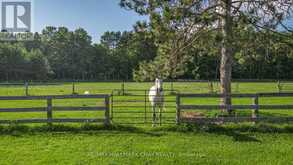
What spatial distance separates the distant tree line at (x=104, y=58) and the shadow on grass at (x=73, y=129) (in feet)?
10.4

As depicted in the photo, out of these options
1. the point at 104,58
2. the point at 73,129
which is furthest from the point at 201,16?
the point at 104,58

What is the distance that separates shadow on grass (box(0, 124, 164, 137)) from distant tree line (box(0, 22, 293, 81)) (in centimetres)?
316

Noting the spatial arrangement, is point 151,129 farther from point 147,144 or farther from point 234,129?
point 234,129

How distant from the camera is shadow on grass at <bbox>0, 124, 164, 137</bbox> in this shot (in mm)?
9602

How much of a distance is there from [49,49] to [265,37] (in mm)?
85999

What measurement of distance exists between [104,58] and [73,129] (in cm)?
7494

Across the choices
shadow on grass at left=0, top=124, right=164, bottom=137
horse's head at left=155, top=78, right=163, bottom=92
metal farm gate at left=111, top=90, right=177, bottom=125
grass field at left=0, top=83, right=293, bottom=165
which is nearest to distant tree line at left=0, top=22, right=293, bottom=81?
horse's head at left=155, top=78, right=163, bottom=92

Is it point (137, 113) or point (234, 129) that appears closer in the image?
point (234, 129)

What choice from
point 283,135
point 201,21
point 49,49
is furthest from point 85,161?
point 49,49

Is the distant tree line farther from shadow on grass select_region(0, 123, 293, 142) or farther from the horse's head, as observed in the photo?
shadow on grass select_region(0, 123, 293, 142)

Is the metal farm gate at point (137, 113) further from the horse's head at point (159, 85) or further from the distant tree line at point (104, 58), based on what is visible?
the distant tree line at point (104, 58)

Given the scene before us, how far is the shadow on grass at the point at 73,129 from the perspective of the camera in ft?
31.5

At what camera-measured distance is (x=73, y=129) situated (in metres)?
9.88

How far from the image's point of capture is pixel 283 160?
6.80 m
